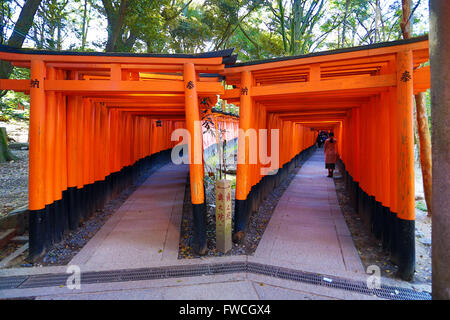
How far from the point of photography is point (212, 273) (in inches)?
156

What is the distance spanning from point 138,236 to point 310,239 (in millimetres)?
3139

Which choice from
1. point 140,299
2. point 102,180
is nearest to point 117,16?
point 102,180

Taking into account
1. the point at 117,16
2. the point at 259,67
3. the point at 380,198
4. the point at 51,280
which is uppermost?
the point at 117,16

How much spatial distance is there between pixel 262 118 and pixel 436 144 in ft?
15.9

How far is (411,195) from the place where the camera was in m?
3.79

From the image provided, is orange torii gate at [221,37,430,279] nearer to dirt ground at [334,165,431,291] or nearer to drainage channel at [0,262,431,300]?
dirt ground at [334,165,431,291]

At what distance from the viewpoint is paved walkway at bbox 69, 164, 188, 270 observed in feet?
14.4

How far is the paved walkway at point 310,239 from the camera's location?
422 cm

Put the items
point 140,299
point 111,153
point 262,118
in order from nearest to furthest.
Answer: point 140,299 → point 262,118 → point 111,153

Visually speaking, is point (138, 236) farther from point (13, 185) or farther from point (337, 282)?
point (13, 185)

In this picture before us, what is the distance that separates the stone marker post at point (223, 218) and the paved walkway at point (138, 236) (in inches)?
29.3

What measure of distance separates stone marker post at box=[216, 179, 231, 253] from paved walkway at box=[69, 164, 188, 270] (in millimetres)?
744

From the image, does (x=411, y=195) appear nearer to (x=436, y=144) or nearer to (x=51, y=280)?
(x=436, y=144)

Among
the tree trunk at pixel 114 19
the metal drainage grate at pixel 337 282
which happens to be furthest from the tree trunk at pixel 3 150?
the metal drainage grate at pixel 337 282
